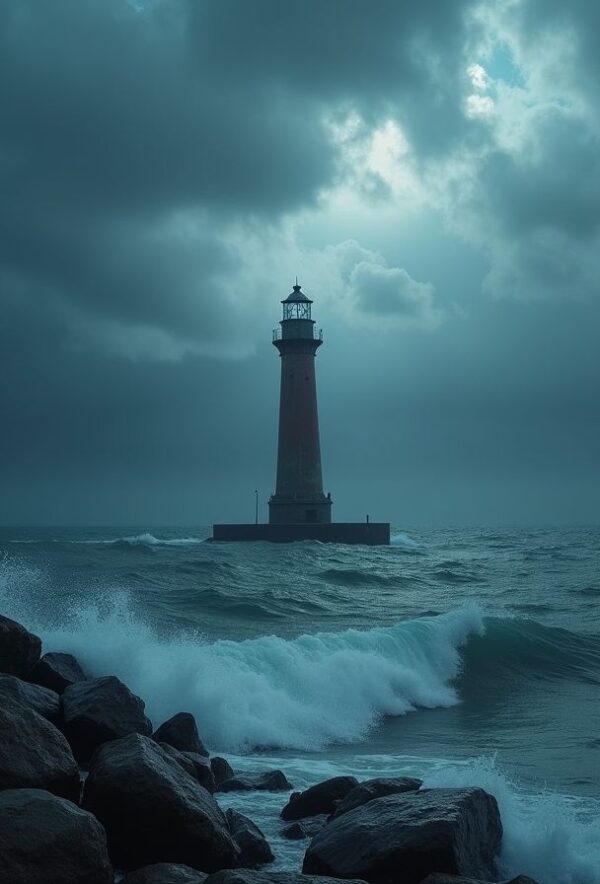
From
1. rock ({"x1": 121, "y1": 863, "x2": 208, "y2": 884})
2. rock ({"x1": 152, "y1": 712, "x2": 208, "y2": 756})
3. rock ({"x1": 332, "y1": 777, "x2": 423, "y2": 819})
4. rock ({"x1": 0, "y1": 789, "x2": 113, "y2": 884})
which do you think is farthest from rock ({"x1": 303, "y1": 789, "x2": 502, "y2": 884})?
rock ({"x1": 152, "y1": 712, "x2": 208, "y2": 756})

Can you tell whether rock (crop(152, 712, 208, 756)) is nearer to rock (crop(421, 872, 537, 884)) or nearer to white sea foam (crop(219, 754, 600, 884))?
white sea foam (crop(219, 754, 600, 884))

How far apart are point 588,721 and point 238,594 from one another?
932 cm

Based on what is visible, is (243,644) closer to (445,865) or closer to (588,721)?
(588,721)

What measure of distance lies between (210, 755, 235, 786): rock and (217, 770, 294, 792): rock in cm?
7

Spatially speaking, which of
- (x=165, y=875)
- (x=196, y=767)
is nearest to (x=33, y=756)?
(x=165, y=875)

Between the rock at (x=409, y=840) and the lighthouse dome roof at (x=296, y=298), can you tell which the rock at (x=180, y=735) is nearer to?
the rock at (x=409, y=840)

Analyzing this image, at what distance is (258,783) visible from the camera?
648 cm

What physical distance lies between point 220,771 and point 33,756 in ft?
7.36

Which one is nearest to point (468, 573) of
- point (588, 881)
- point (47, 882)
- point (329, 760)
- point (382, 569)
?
point (382, 569)

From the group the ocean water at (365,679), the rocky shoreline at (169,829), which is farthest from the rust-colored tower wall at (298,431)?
the rocky shoreline at (169,829)

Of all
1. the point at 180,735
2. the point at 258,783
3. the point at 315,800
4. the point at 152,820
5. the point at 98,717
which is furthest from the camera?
the point at 180,735

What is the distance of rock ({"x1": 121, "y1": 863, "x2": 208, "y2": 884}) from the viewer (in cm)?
387

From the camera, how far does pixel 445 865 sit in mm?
4344

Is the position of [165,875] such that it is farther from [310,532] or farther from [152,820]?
[310,532]
